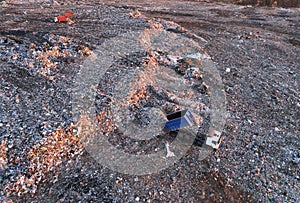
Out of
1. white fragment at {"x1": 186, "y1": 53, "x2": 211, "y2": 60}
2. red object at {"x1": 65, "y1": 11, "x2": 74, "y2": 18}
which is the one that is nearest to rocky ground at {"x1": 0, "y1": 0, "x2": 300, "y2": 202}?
red object at {"x1": 65, "y1": 11, "x2": 74, "y2": 18}

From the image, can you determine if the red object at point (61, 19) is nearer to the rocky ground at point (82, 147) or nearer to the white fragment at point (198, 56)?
the rocky ground at point (82, 147)

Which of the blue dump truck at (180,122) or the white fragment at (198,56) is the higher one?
the white fragment at (198,56)

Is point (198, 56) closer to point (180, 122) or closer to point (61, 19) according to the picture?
point (180, 122)

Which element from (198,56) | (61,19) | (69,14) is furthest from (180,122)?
(69,14)

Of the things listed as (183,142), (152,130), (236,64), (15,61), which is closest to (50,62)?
(15,61)

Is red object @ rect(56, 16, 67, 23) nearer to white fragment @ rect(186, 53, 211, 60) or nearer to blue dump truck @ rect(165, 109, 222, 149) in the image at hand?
white fragment @ rect(186, 53, 211, 60)

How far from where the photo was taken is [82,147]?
249 inches

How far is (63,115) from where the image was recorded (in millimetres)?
6887

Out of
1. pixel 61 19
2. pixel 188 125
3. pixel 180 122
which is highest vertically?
pixel 61 19

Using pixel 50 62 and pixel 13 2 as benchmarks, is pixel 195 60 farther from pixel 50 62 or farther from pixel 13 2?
pixel 13 2

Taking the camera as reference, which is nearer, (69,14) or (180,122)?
→ (180,122)

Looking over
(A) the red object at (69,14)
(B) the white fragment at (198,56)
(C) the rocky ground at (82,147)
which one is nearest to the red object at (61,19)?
(C) the rocky ground at (82,147)

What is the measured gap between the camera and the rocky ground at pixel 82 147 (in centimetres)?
561

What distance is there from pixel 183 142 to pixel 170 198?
161 centimetres
